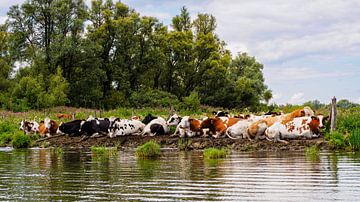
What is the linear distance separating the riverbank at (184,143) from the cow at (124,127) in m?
0.51

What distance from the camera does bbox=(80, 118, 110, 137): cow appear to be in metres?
29.8

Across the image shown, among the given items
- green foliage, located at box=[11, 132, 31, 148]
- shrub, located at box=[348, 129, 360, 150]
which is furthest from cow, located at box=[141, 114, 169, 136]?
shrub, located at box=[348, 129, 360, 150]

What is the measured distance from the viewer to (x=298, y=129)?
22.7 meters

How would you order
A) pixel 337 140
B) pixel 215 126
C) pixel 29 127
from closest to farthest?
pixel 337 140 < pixel 215 126 < pixel 29 127

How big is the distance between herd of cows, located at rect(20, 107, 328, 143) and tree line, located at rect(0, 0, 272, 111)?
28.6 metres

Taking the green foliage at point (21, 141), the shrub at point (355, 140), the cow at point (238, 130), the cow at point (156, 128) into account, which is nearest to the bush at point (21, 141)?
the green foliage at point (21, 141)

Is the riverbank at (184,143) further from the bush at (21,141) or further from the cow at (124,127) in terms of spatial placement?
the bush at (21,141)

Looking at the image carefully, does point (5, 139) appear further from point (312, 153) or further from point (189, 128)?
point (312, 153)

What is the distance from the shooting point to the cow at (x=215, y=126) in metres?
25.8

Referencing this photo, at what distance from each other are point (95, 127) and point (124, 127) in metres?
1.61

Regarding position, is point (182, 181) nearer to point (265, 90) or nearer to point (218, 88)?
point (218, 88)

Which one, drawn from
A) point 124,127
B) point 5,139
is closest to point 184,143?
point 124,127

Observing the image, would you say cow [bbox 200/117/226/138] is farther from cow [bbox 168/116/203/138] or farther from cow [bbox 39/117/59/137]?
cow [bbox 39/117/59/137]

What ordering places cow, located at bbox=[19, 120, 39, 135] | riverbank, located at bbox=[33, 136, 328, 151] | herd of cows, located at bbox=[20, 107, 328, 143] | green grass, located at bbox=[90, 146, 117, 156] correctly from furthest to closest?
1. cow, located at bbox=[19, 120, 39, 135]
2. herd of cows, located at bbox=[20, 107, 328, 143]
3. green grass, located at bbox=[90, 146, 117, 156]
4. riverbank, located at bbox=[33, 136, 328, 151]
